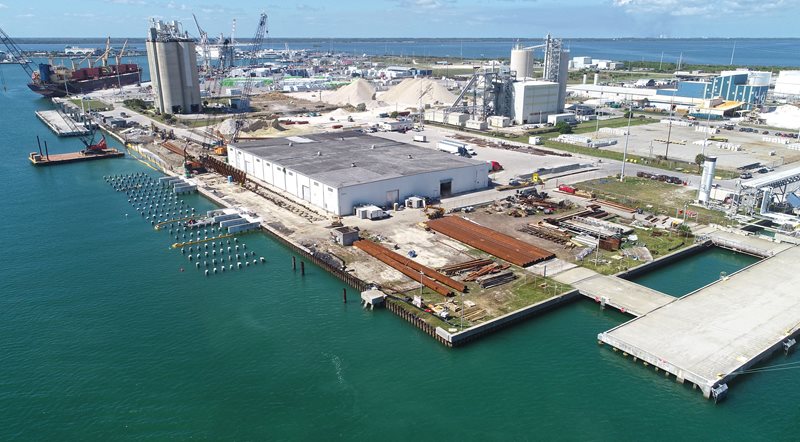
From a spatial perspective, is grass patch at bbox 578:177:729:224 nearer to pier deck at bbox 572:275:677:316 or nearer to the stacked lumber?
pier deck at bbox 572:275:677:316

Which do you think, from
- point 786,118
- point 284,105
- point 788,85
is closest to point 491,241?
point 786,118

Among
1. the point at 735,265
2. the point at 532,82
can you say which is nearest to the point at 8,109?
the point at 532,82

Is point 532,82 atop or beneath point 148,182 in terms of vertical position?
atop

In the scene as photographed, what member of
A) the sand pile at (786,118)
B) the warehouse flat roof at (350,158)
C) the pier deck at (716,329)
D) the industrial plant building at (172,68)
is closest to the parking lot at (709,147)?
the sand pile at (786,118)

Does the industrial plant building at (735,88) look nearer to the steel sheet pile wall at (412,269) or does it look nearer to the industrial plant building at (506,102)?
the industrial plant building at (506,102)

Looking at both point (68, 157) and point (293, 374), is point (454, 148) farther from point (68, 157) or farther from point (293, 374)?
point (68, 157)

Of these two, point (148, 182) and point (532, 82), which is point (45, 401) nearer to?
point (148, 182)
